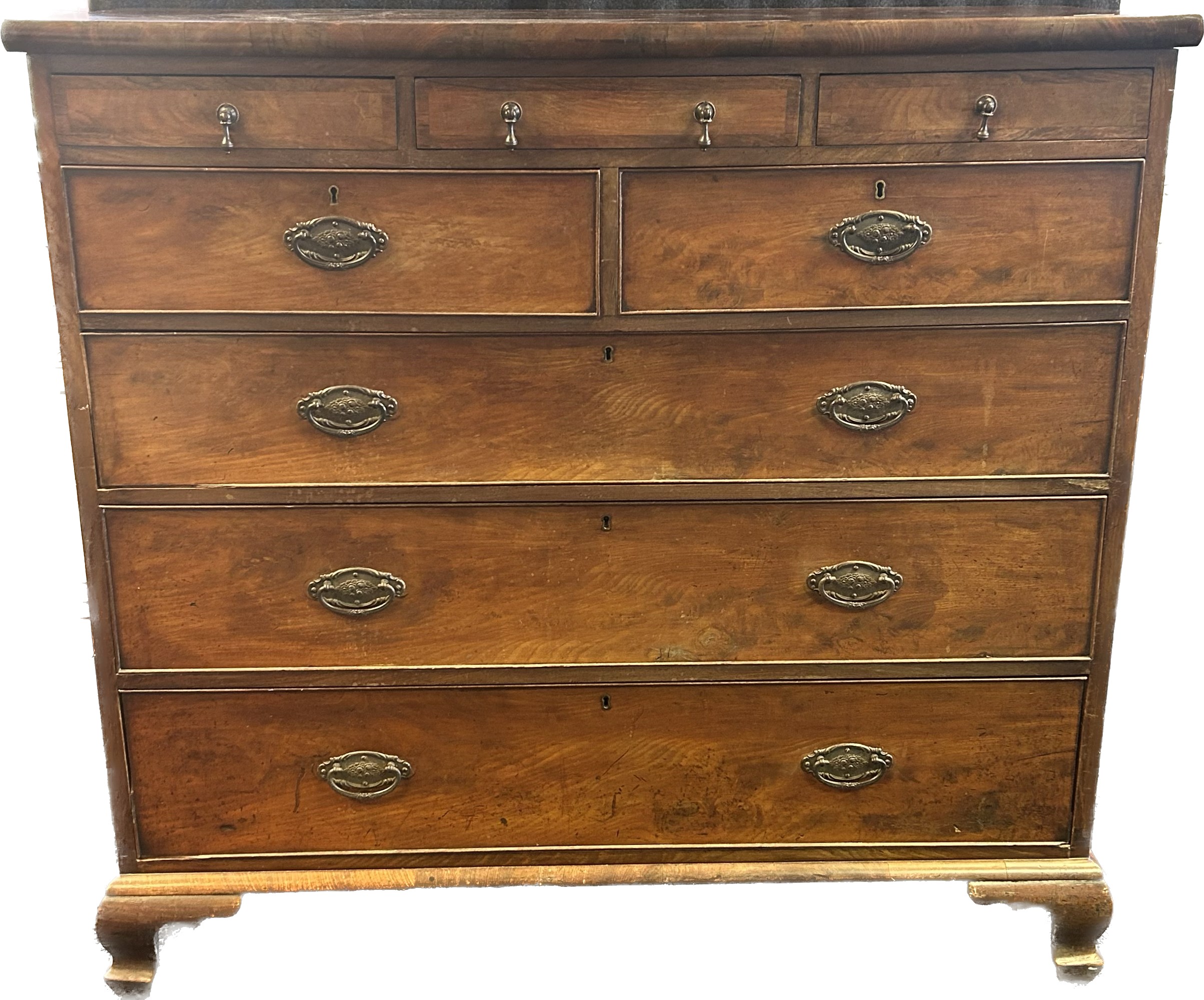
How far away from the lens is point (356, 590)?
2137mm

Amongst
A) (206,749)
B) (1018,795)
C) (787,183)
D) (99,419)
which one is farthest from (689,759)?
(99,419)

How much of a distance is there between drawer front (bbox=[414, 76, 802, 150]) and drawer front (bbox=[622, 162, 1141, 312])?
0.21 feet

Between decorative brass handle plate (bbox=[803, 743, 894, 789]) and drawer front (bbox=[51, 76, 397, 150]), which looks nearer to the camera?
drawer front (bbox=[51, 76, 397, 150])

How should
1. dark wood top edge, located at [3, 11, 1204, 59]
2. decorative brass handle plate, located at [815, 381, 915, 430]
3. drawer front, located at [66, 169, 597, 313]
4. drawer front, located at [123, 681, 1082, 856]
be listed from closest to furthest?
dark wood top edge, located at [3, 11, 1204, 59], drawer front, located at [66, 169, 597, 313], decorative brass handle plate, located at [815, 381, 915, 430], drawer front, located at [123, 681, 1082, 856]

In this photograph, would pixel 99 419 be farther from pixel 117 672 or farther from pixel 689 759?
pixel 689 759

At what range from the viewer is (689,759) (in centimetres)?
225

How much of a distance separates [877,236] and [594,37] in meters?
0.54

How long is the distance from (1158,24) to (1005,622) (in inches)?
39.2

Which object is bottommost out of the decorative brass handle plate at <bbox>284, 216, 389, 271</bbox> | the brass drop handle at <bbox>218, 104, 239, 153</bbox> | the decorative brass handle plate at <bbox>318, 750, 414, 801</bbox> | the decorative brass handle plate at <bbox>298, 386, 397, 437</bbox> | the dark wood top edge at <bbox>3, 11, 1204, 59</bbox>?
the decorative brass handle plate at <bbox>318, 750, 414, 801</bbox>

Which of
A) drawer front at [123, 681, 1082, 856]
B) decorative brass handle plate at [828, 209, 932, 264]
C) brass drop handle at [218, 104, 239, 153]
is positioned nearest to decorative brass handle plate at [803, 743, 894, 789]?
drawer front at [123, 681, 1082, 856]

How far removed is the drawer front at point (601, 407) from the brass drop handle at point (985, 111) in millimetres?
313

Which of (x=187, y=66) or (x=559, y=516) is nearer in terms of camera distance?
(x=187, y=66)

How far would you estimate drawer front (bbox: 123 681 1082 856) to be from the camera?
2213 mm

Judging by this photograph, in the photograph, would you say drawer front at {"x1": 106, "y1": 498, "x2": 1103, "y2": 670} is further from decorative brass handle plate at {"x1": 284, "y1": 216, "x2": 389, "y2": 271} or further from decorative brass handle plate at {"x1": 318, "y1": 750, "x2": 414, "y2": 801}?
decorative brass handle plate at {"x1": 284, "y1": 216, "x2": 389, "y2": 271}
